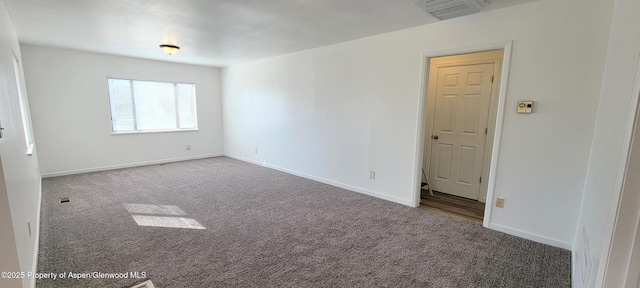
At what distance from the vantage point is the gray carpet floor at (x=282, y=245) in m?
2.03

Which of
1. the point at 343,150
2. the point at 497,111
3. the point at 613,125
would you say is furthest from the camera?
the point at 343,150

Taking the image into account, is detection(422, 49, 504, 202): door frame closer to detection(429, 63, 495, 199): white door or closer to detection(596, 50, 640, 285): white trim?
detection(429, 63, 495, 199): white door

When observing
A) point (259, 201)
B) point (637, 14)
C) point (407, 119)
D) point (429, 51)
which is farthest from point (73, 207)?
point (637, 14)

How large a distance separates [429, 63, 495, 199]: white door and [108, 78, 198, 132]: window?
5672 mm

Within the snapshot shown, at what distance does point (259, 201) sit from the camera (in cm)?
367

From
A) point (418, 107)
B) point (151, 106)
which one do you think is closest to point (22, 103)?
point (151, 106)

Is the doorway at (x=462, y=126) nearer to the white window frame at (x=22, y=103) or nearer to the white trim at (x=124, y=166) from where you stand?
the white window frame at (x=22, y=103)

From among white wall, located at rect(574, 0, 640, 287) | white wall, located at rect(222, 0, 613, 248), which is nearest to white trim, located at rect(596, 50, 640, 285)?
white wall, located at rect(574, 0, 640, 287)

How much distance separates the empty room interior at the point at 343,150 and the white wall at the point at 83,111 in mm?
29

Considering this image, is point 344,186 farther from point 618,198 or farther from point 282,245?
point 618,198

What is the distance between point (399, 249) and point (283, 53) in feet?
12.9

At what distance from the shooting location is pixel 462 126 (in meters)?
3.94

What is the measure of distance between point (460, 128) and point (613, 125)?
2398 mm

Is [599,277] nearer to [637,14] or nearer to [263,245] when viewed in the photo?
[637,14]
